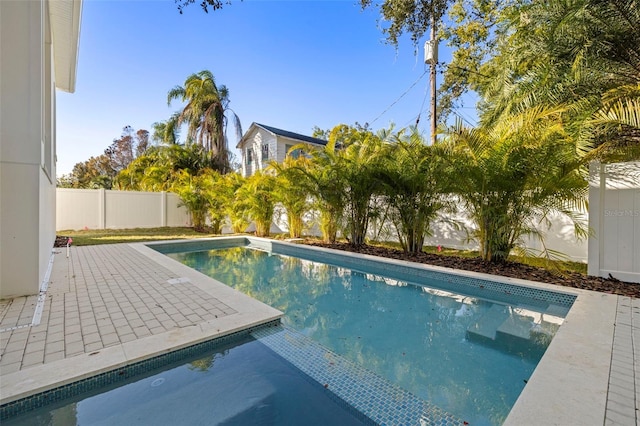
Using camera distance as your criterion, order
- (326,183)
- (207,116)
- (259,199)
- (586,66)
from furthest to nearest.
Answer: (207,116), (259,199), (326,183), (586,66)

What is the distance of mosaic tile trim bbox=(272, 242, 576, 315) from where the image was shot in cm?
418

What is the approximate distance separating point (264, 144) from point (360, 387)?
1774 cm

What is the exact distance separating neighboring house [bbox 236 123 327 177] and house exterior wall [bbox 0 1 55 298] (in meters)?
13.0

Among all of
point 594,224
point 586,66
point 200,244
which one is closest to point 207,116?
point 200,244

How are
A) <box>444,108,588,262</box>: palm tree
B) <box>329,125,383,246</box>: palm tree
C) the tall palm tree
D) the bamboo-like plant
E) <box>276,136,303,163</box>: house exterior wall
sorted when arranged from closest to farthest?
<box>444,108,588,262</box>: palm tree, the bamboo-like plant, <box>329,125,383,246</box>: palm tree, the tall palm tree, <box>276,136,303,163</box>: house exterior wall

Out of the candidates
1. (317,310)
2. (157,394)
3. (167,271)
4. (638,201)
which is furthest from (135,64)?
(638,201)

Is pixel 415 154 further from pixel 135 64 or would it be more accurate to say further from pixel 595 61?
pixel 135 64

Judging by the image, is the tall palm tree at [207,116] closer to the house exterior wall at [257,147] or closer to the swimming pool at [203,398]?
the house exterior wall at [257,147]

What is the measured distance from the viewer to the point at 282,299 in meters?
4.63

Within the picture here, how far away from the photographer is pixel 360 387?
2.25 meters

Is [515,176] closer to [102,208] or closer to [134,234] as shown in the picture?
[134,234]

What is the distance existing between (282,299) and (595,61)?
23.2ft

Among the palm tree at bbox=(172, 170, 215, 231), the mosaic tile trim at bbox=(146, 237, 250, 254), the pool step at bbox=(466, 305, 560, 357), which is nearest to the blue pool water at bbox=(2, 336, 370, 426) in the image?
the pool step at bbox=(466, 305, 560, 357)

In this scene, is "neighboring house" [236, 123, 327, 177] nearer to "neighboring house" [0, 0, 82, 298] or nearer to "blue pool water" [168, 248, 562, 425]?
"blue pool water" [168, 248, 562, 425]
